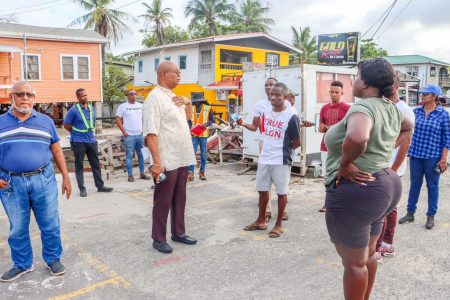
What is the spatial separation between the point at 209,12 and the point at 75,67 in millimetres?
20488

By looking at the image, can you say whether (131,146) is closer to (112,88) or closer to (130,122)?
(130,122)

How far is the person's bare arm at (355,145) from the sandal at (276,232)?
254cm

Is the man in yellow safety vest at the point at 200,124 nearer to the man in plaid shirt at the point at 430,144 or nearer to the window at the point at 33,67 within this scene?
the man in plaid shirt at the point at 430,144

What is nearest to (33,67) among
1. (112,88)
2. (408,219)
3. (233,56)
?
(112,88)

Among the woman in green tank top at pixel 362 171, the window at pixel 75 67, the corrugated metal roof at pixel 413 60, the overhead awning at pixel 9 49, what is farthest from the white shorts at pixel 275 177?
the corrugated metal roof at pixel 413 60

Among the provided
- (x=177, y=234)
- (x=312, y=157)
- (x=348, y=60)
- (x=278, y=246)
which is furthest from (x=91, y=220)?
(x=348, y=60)

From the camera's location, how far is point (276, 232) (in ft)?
15.9

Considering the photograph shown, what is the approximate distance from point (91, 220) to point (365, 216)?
13.8 ft

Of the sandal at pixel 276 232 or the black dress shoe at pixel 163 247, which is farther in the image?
the sandal at pixel 276 232

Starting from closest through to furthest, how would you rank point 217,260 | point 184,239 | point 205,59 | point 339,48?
point 217,260
point 184,239
point 339,48
point 205,59

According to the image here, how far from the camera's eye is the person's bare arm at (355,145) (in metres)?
2.27

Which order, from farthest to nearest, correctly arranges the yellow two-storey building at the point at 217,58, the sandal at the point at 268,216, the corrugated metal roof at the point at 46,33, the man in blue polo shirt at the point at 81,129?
the yellow two-storey building at the point at 217,58, the corrugated metal roof at the point at 46,33, the man in blue polo shirt at the point at 81,129, the sandal at the point at 268,216

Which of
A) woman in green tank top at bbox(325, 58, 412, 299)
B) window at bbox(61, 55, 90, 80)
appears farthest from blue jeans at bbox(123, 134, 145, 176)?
window at bbox(61, 55, 90, 80)

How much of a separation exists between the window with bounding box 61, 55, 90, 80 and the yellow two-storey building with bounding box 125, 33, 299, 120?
15.7ft
